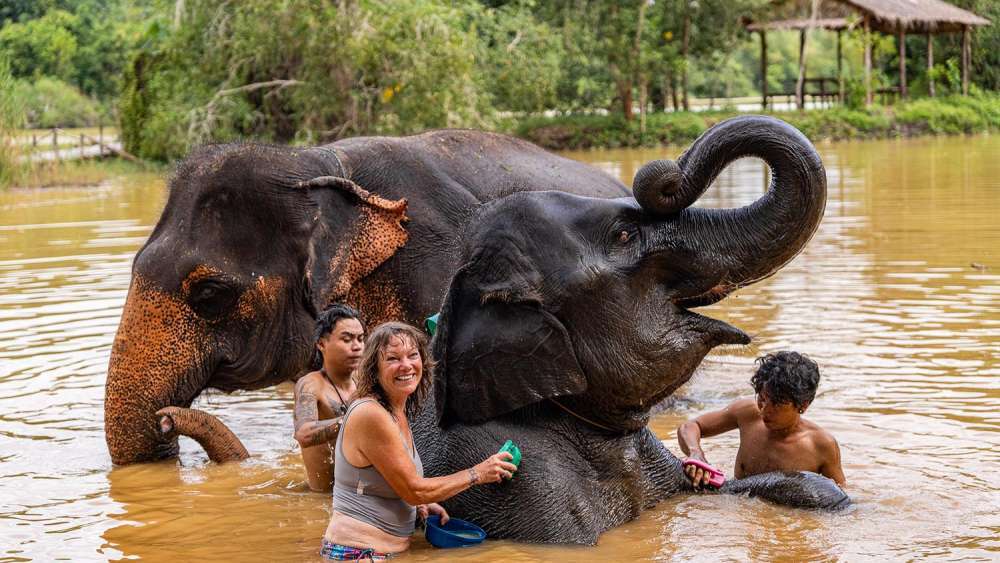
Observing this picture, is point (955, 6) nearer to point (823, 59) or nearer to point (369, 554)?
point (823, 59)

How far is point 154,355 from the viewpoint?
5801 mm

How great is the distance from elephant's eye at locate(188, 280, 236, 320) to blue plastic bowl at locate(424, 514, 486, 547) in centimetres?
165

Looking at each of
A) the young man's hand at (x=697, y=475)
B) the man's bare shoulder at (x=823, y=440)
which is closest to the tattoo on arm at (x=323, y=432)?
the young man's hand at (x=697, y=475)

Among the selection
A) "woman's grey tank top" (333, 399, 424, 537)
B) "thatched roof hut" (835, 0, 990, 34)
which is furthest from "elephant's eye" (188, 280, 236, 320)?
"thatched roof hut" (835, 0, 990, 34)

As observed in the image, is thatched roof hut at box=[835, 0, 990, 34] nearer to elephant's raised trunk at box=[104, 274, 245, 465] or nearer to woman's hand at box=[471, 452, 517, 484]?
elephant's raised trunk at box=[104, 274, 245, 465]

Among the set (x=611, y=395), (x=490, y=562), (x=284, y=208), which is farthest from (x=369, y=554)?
(x=284, y=208)

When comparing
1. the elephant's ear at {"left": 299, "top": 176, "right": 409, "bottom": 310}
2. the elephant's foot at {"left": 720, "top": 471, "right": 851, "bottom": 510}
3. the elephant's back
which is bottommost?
the elephant's foot at {"left": 720, "top": 471, "right": 851, "bottom": 510}

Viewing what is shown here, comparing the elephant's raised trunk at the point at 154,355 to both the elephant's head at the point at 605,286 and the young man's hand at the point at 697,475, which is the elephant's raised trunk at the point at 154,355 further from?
the young man's hand at the point at 697,475

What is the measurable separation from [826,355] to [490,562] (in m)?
4.10

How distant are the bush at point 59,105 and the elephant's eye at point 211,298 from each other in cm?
3563

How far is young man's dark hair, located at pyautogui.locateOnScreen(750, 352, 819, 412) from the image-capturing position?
198 inches

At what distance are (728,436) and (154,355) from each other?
266 centimetres

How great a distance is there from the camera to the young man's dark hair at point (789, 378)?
5.03 metres

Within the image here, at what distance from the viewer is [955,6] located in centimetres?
4434
